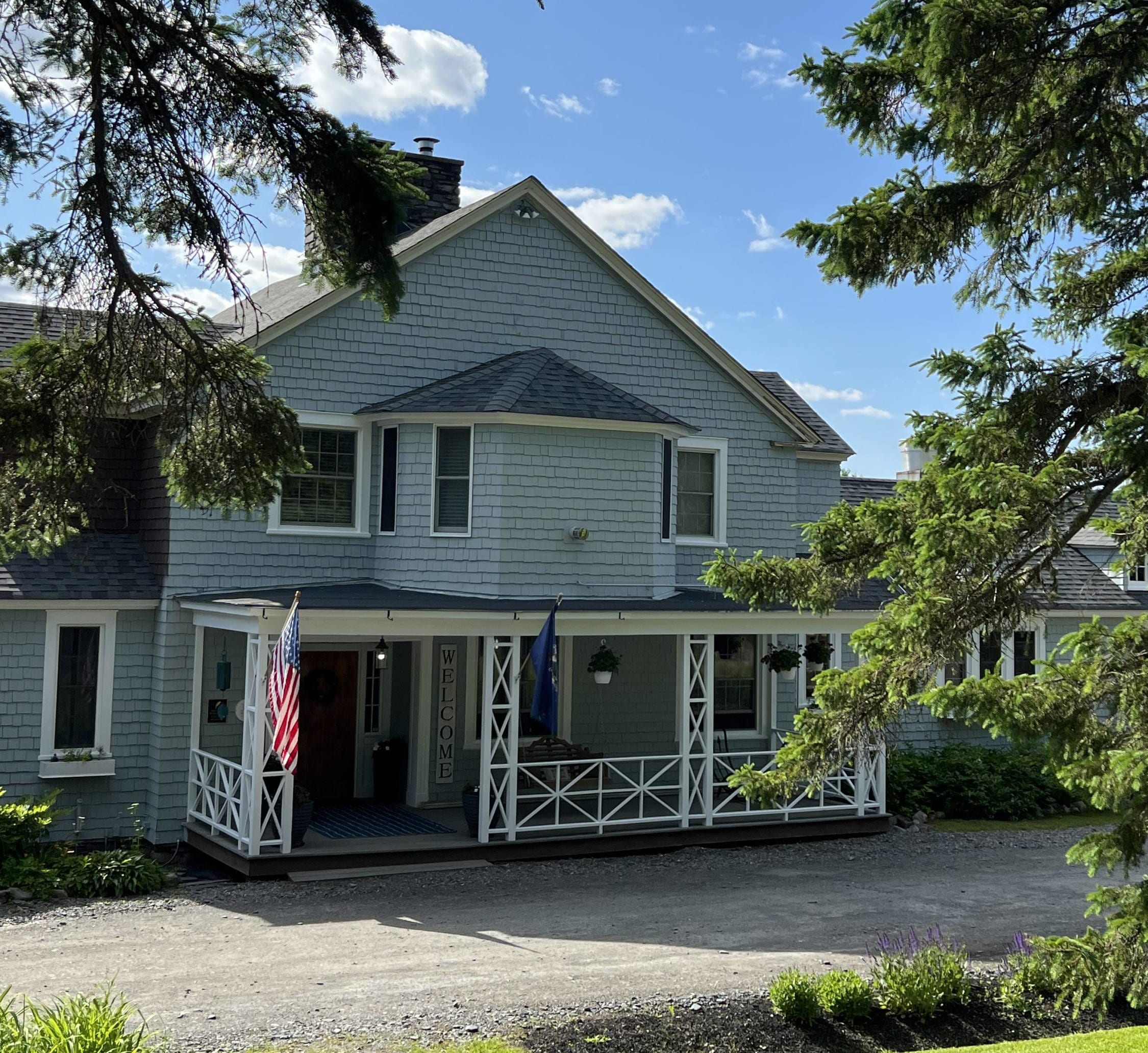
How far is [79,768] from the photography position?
51.8 feet

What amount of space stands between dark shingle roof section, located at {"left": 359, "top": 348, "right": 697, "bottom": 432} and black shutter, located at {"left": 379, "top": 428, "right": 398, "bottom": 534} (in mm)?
471

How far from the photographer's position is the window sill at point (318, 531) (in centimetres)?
1711

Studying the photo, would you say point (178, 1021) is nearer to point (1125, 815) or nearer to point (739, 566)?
point (739, 566)

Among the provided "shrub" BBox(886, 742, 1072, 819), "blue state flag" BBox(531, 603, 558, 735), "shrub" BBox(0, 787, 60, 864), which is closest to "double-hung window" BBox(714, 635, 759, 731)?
"shrub" BBox(886, 742, 1072, 819)

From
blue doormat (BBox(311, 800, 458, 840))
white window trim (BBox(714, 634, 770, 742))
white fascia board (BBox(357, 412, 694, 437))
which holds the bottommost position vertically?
blue doormat (BBox(311, 800, 458, 840))

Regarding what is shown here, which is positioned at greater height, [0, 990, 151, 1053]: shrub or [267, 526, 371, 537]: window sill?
[267, 526, 371, 537]: window sill

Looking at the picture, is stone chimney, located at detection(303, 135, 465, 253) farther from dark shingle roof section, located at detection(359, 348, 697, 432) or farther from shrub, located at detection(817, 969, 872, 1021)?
shrub, located at detection(817, 969, 872, 1021)

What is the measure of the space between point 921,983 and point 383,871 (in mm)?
6819

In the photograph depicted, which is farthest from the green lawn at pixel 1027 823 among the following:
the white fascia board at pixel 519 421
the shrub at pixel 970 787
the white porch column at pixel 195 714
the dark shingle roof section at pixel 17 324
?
the dark shingle roof section at pixel 17 324

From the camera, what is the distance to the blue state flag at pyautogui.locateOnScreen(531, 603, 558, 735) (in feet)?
46.9

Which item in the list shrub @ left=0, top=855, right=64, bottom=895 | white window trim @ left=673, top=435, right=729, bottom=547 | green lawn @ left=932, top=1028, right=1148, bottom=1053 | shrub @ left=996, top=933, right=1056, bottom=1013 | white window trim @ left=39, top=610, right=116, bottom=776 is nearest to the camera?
green lawn @ left=932, top=1028, right=1148, bottom=1053

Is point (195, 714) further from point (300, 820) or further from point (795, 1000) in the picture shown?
point (795, 1000)

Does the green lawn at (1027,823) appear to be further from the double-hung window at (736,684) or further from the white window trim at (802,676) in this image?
the double-hung window at (736,684)

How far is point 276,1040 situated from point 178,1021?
844 millimetres
